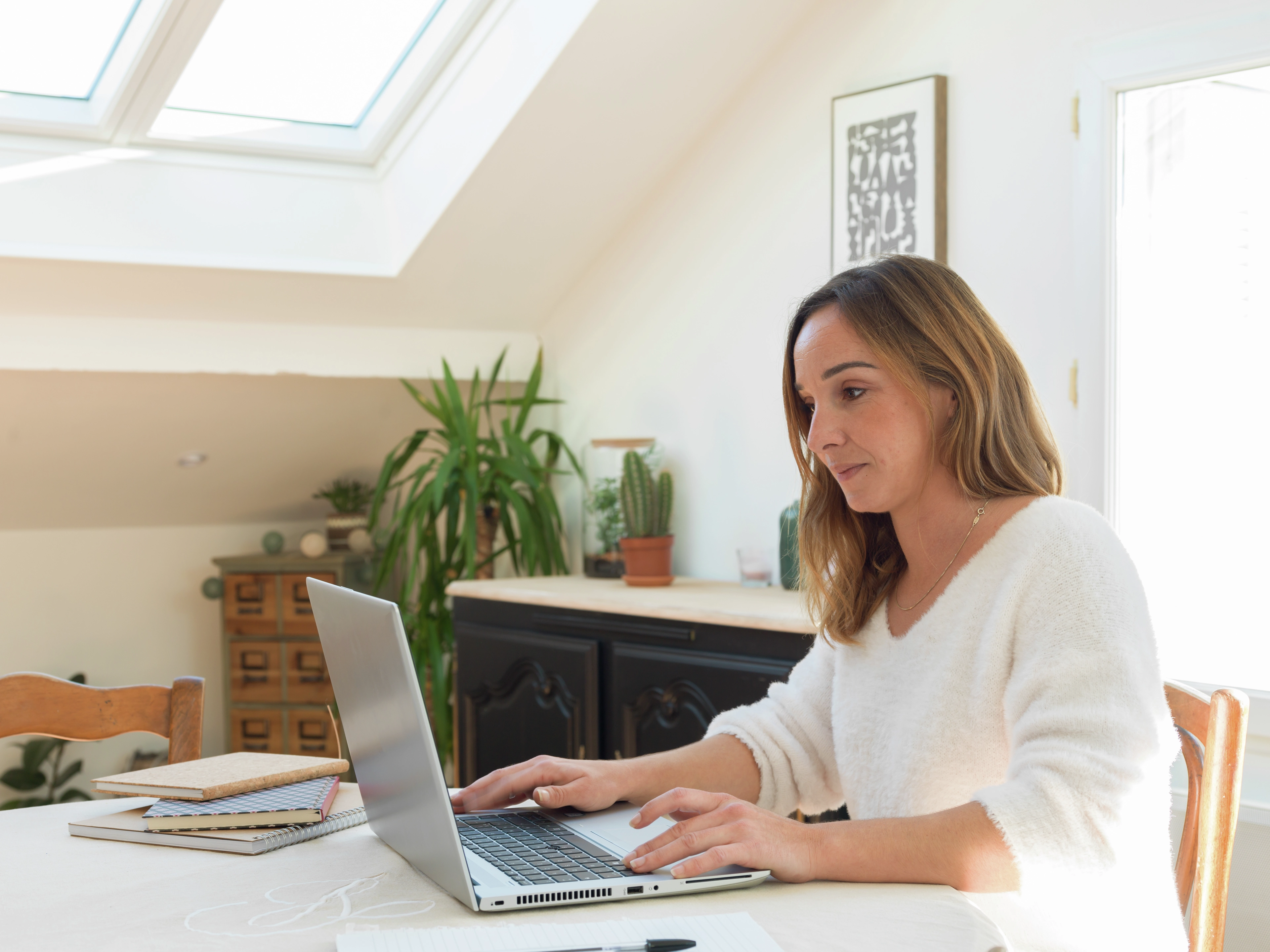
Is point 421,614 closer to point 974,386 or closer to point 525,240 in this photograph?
point 525,240

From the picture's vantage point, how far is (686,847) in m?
1.04

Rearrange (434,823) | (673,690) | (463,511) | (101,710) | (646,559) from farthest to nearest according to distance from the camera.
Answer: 1. (463,511)
2. (646,559)
3. (673,690)
4. (101,710)
5. (434,823)

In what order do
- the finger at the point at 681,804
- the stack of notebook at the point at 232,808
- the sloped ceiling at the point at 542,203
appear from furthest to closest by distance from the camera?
the sloped ceiling at the point at 542,203 → the stack of notebook at the point at 232,808 → the finger at the point at 681,804

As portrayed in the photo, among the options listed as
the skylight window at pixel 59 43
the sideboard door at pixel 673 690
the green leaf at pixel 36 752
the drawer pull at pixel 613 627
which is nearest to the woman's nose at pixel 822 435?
the sideboard door at pixel 673 690

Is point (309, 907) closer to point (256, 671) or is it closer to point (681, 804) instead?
point (681, 804)

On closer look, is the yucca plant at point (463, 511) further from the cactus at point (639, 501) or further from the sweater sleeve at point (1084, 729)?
the sweater sleeve at point (1084, 729)

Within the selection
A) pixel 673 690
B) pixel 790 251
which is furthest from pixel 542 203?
pixel 673 690

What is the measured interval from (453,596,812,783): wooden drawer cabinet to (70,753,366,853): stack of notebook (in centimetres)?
116

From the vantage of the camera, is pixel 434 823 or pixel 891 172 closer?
pixel 434 823

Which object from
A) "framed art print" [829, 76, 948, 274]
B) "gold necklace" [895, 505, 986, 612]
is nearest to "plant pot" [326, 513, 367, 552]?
"framed art print" [829, 76, 948, 274]

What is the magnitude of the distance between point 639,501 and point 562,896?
2.16m

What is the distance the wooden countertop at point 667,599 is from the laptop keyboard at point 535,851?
1045mm

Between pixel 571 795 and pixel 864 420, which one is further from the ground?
pixel 864 420

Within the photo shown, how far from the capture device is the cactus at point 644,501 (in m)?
3.13
